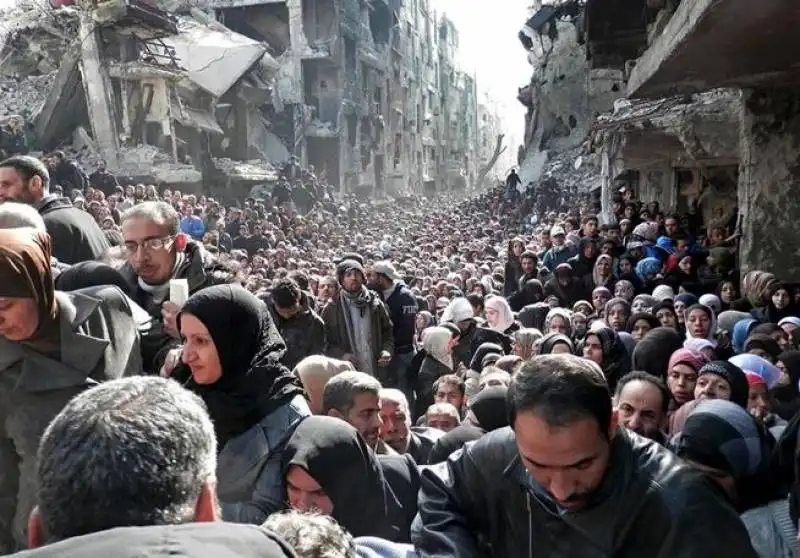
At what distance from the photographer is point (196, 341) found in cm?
254

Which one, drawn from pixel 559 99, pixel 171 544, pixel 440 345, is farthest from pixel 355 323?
pixel 559 99

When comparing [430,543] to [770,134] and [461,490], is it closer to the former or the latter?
[461,490]

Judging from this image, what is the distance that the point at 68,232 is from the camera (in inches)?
145

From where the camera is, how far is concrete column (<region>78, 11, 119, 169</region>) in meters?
20.6

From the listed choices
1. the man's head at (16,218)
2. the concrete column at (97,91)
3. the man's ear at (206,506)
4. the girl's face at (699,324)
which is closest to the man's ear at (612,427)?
the man's ear at (206,506)

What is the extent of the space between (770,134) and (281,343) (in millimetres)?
6554

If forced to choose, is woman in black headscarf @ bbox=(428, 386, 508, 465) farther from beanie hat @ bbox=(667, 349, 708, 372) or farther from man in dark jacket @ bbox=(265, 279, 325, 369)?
man in dark jacket @ bbox=(265, 279, 325, 369)

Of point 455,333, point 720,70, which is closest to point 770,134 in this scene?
point 720,70

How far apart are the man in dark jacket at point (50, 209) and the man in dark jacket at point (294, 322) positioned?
1.94 metres

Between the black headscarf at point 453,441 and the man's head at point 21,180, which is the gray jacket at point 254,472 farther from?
the man's head at point 21,180

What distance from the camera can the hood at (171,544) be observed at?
3.07 ft

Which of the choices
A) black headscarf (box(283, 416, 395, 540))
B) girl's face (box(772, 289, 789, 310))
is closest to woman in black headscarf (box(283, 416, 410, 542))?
black headscarf (box(283, 416, 395, 540))

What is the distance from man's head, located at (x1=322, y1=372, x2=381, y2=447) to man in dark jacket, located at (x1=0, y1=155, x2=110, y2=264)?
62.3 inches

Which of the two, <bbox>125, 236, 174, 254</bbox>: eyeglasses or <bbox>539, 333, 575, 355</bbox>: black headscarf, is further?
<bbox>539, 333, 575, 355</bbox>: black headscarf
